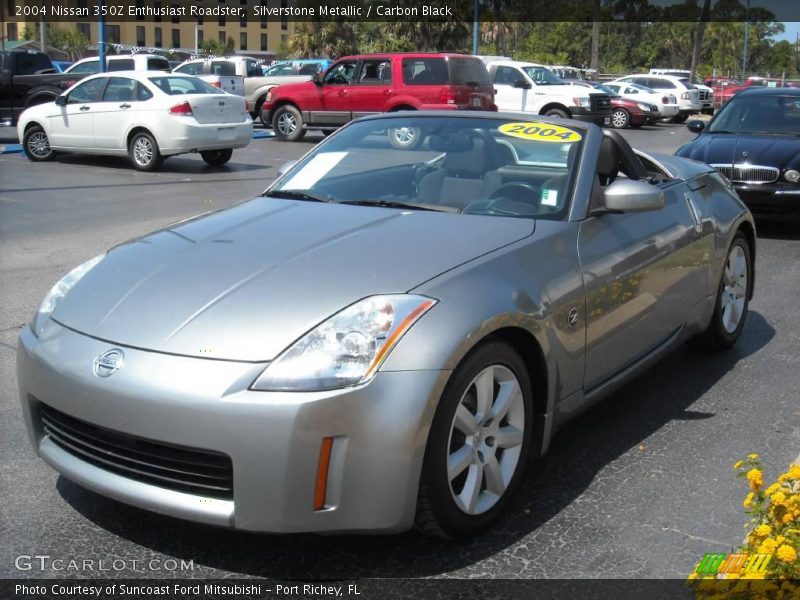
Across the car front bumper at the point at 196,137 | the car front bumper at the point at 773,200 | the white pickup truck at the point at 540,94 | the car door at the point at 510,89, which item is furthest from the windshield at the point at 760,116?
the car door at the point at 510,89

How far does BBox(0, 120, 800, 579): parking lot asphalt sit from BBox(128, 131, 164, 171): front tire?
28.9 feet

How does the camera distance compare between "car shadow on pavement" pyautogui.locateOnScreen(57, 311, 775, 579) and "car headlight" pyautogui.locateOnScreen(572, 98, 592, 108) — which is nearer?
"car shadow on pavement" pyautogui.locateOnScreen(57, 311, 775, 579)

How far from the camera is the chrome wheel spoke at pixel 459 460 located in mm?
3163

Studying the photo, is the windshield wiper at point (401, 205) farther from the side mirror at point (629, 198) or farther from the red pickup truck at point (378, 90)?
the red pickup truck at point (378, 90)

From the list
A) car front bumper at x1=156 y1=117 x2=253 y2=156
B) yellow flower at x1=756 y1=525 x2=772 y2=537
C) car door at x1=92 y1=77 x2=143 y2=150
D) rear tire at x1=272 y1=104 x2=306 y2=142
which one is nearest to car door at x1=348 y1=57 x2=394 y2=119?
rear tire at x1=272 y1=104 x2=306 y2=142

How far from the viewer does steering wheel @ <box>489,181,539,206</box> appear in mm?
4176

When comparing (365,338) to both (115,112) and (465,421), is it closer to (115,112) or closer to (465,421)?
(465,421)

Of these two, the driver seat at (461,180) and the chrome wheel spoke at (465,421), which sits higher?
the driver seat at (461,180)

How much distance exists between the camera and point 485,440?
11.0ft

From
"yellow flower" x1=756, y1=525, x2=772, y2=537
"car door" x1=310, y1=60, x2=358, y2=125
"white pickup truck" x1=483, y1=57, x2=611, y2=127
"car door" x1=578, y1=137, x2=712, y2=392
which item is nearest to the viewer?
"yellow flower" x1=756, y1=525, x2=772, y2=537

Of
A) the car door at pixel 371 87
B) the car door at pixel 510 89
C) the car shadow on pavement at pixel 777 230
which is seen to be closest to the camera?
the car shadow on pavement at pixel 777 230

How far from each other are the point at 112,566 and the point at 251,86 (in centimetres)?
2366

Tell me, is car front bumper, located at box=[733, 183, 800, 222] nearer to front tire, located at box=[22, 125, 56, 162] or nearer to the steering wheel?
the steering wheel

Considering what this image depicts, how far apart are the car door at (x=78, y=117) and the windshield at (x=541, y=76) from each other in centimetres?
1375
